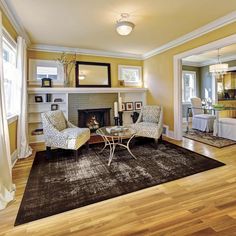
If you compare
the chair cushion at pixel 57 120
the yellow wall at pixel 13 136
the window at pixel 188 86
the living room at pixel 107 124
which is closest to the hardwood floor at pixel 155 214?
the living room at pixel 107 124

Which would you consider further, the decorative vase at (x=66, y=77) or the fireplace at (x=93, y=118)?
the fireplace at (x=93, y=118)

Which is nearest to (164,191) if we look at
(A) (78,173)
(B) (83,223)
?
(B) (83,223)

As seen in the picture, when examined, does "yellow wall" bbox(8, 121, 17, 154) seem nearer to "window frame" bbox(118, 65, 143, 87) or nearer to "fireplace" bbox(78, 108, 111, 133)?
"fireplace" bbox(78, 108, 111, 133)

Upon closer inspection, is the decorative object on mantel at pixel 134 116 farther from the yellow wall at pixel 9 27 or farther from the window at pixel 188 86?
the yellow wall at pixel 9 27

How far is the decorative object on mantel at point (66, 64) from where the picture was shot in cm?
477

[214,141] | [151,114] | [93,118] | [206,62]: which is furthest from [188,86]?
[93,118]

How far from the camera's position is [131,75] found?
581 centimetres

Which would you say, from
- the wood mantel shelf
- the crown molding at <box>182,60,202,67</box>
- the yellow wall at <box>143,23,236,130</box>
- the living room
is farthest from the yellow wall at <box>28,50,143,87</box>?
the crown molding at <box>182,60,202,67</box>

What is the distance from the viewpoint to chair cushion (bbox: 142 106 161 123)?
4.34m

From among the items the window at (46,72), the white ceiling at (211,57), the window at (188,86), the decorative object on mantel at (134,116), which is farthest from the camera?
the window at (188,86)

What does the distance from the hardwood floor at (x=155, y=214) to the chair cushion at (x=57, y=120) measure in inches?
55.1

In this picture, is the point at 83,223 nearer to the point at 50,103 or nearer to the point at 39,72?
the point at 50,103

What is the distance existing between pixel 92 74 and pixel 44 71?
4.30 ft

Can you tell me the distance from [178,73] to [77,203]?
3.72 metres
